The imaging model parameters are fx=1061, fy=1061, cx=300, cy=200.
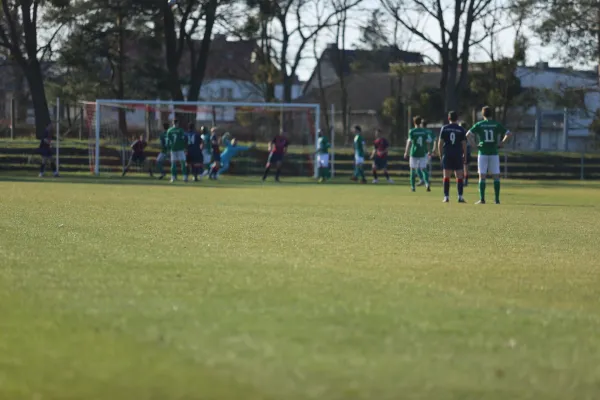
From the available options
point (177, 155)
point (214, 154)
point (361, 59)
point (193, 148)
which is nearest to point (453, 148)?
point (177, 155)

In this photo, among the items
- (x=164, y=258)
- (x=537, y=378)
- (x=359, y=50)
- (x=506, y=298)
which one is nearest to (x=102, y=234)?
(x=164, y=258)

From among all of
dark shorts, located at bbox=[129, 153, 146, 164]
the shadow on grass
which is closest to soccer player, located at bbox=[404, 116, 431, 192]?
the shadow on grass

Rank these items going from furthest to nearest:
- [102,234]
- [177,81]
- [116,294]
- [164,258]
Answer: [177,81], [102,234], [164,258], [116,294]

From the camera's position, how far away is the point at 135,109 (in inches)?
1661

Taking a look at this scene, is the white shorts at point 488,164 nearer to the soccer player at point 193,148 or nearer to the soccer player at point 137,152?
the soccer player at point 193,148

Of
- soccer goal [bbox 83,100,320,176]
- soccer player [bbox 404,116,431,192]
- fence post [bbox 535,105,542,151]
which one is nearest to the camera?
soccer player [bbox 404,116,431,192]

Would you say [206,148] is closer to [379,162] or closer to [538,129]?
[379,162]

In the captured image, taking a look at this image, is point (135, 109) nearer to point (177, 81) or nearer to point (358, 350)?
point (177, 81)

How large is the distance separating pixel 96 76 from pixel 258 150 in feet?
39.8

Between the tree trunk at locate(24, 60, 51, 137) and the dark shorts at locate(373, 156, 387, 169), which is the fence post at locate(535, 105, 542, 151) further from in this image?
the tree trunk at locate(24, 60, 51, 137)

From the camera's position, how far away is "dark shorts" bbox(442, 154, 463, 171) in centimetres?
2214

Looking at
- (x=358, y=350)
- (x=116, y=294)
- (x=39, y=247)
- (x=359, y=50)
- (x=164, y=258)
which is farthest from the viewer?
(x=359, y=50)

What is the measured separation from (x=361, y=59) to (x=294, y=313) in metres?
64.8

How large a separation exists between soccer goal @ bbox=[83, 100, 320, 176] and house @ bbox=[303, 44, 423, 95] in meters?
9.00
